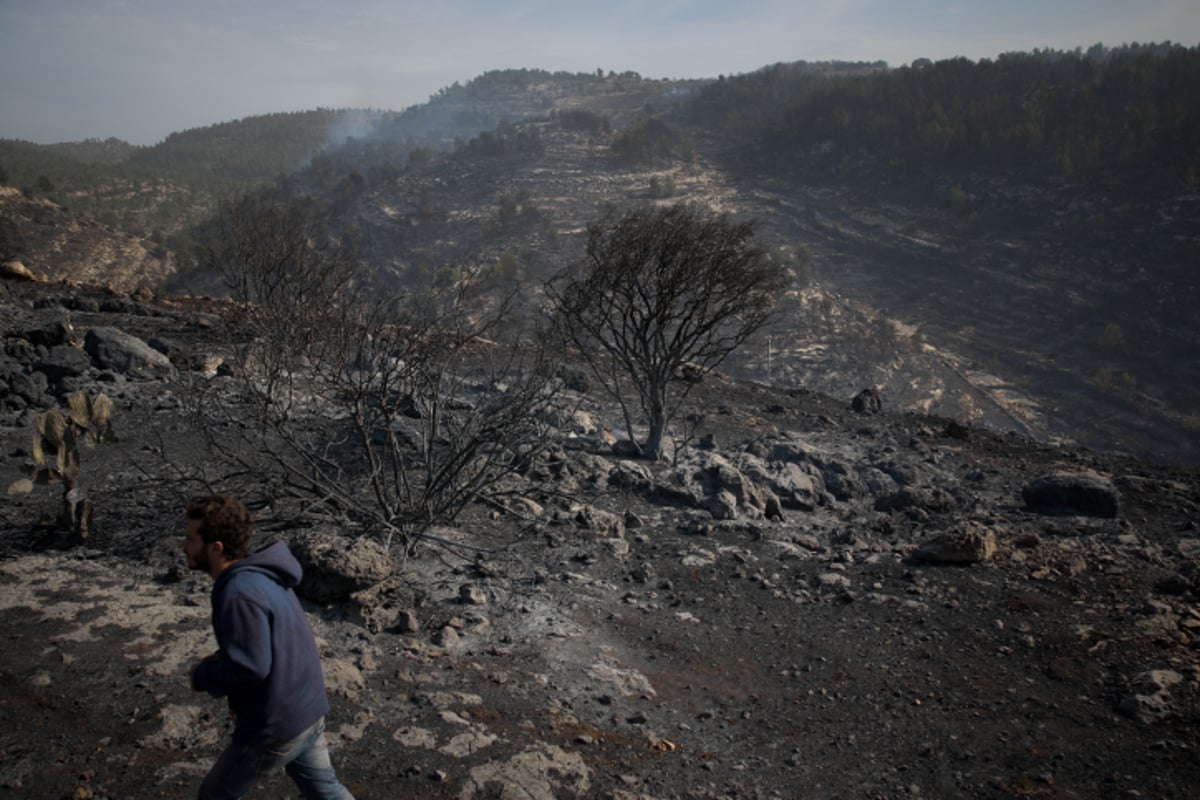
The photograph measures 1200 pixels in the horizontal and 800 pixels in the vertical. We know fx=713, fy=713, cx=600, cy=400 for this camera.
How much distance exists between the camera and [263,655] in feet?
Answer: 6.49

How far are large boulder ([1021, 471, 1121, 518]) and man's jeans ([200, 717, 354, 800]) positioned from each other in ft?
27.1

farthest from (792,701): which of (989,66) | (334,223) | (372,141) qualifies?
(372,141)

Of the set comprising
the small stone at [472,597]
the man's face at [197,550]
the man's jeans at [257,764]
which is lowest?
the small stone at [472,597]

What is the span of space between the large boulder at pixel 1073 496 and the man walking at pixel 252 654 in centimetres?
828

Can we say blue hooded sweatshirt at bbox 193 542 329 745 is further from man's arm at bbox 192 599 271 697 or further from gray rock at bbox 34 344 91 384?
gray rock at bbox 34 344 91 384

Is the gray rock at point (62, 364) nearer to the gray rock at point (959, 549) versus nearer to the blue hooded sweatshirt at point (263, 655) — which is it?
the blue hooded sweatshirt at point (263, 655)

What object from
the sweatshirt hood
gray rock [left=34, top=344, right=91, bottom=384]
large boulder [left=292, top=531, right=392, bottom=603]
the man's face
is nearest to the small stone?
large boulder [left=292, top=531, right=392, bottom=603]

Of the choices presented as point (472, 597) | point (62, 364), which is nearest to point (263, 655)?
point (472, 597)

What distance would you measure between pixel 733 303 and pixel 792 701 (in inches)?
228

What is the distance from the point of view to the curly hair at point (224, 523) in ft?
6.74

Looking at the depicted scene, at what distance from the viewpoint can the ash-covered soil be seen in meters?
3.15

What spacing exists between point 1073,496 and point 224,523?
8.65m

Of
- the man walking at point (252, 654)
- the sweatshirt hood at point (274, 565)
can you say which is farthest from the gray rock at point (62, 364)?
the sweatshirt hood at point (274, 565)

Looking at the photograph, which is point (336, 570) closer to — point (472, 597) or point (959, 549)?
point (472, 597)
